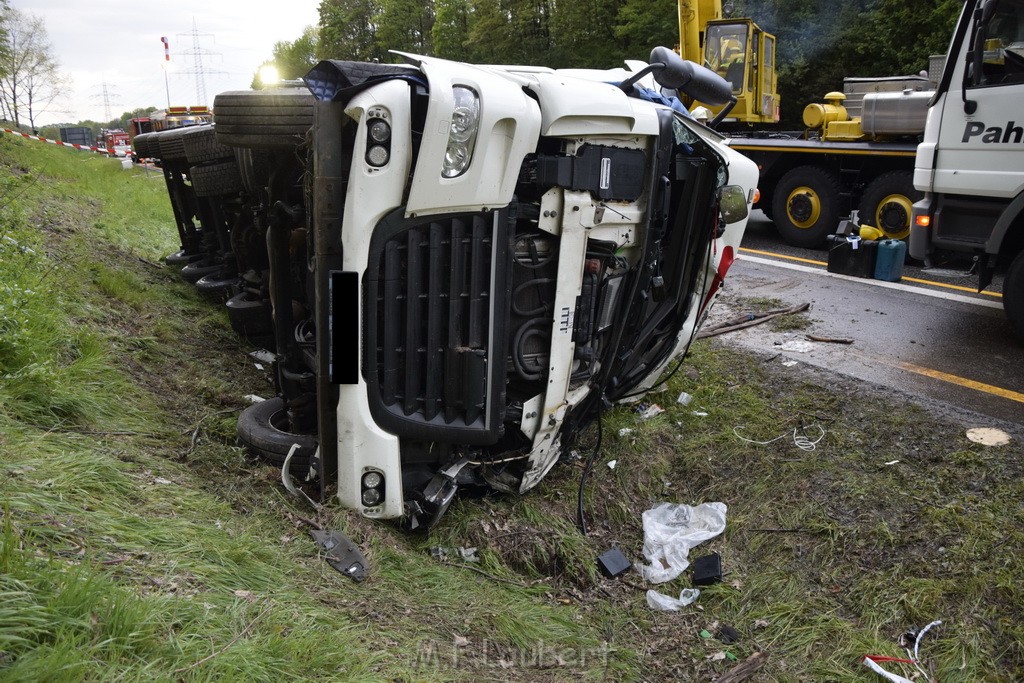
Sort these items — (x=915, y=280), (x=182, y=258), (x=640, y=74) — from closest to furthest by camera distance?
1. (x=640, y=74)
2. (x=182, y=258)
3. (x=915, y=280)

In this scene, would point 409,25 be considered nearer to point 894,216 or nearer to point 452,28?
point 452,28

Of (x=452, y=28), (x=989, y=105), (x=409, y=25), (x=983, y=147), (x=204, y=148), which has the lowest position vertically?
(x=204, y=148)

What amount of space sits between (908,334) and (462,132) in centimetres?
438

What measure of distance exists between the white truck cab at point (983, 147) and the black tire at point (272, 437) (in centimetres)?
480

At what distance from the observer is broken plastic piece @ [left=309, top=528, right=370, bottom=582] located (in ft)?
7.82

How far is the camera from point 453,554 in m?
2.82

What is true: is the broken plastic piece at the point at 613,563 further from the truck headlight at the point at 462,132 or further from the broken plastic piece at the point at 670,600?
the truck headlight at the point at 462,132

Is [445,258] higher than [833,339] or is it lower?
higher

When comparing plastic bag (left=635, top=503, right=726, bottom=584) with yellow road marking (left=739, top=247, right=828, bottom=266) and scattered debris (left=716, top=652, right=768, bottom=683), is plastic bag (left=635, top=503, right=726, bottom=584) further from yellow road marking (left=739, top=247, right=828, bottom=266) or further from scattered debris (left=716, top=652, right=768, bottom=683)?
yellow road marking (left=739, top=247, right=828, bottom=266)

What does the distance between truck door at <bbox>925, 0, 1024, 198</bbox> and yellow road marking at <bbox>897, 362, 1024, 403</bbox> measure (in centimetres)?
154

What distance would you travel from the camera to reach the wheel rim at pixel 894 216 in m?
8.45

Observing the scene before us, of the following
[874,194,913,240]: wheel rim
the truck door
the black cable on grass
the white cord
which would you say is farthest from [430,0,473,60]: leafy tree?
the black cable on grass

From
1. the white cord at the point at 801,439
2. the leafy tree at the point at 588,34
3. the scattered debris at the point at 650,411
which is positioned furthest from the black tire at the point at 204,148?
the leafy tree at the point at 588,34

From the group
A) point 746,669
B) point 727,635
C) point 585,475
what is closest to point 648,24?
point 585,475
